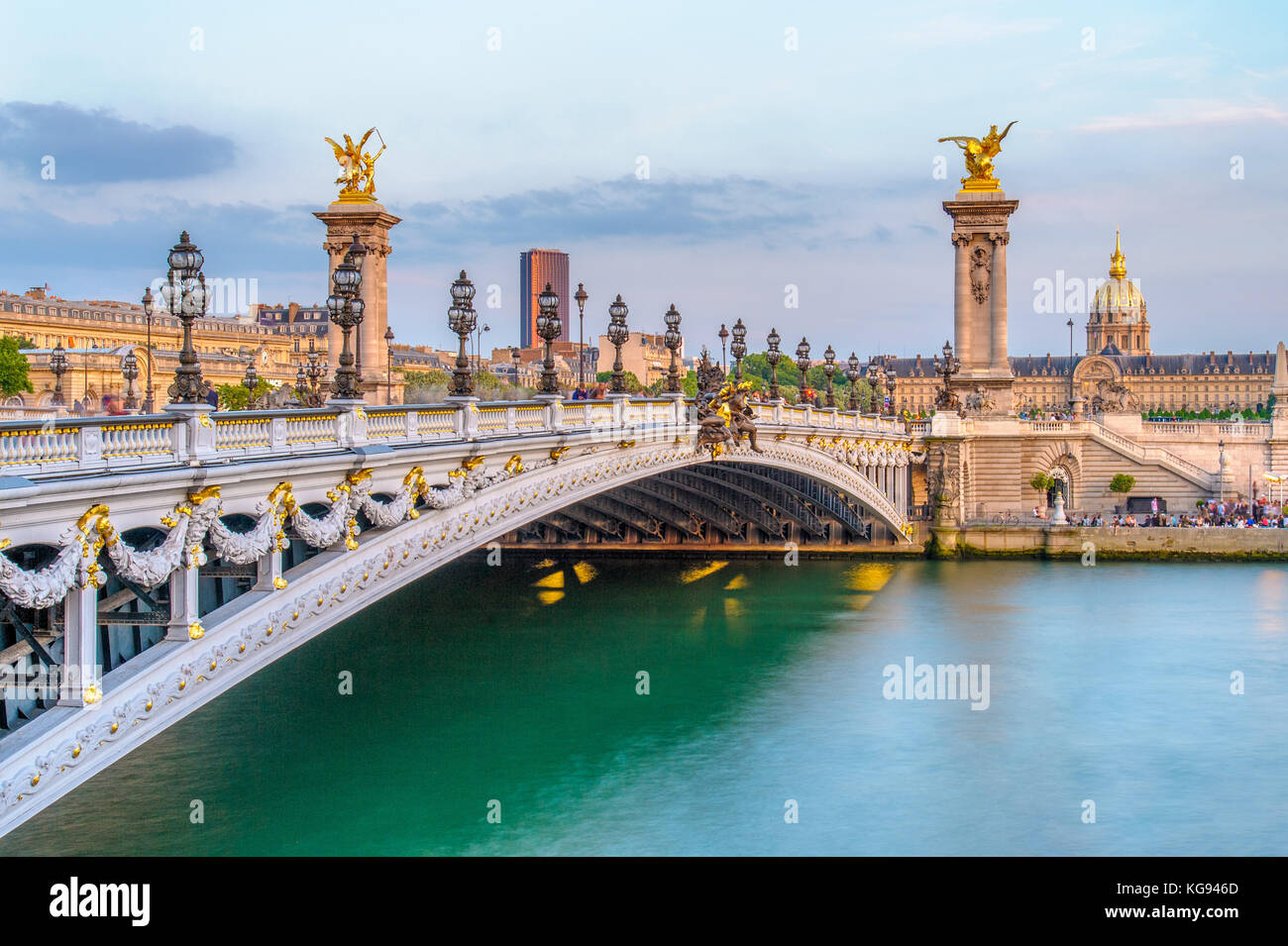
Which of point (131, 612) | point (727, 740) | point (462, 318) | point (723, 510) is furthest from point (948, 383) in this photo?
point (131, 612)

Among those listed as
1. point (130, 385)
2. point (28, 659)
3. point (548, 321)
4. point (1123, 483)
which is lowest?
point (1123, 483)

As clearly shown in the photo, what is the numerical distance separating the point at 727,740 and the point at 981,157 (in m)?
40.3

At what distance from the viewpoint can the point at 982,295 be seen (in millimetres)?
60500

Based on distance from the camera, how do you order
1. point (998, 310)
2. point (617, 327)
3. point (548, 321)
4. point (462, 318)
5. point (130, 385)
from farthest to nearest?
point (998, 310) < point (130, 385) < point (617, 327) < point (548, 321) < point (462, 318)

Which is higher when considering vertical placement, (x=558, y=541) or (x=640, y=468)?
(x=640, y=468)

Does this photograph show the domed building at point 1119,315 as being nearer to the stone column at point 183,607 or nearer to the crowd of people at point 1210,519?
the crowd of people at point 1210,519

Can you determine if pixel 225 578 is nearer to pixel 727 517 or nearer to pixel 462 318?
pixel 462 318

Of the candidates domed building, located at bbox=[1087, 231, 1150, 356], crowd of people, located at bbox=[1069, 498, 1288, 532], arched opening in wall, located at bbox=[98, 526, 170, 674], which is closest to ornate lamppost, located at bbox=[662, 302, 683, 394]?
arched opening in wall, located at bbox=[98, 526, 170, 674]

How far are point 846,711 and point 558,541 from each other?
25830 mm

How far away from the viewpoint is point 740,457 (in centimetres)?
3534

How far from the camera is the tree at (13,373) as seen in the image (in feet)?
169

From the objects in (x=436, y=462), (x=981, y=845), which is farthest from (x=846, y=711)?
(x=436, y=462)

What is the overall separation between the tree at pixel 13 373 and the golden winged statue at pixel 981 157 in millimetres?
34579

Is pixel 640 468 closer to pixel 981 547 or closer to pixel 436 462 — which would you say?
pixel 436 462
